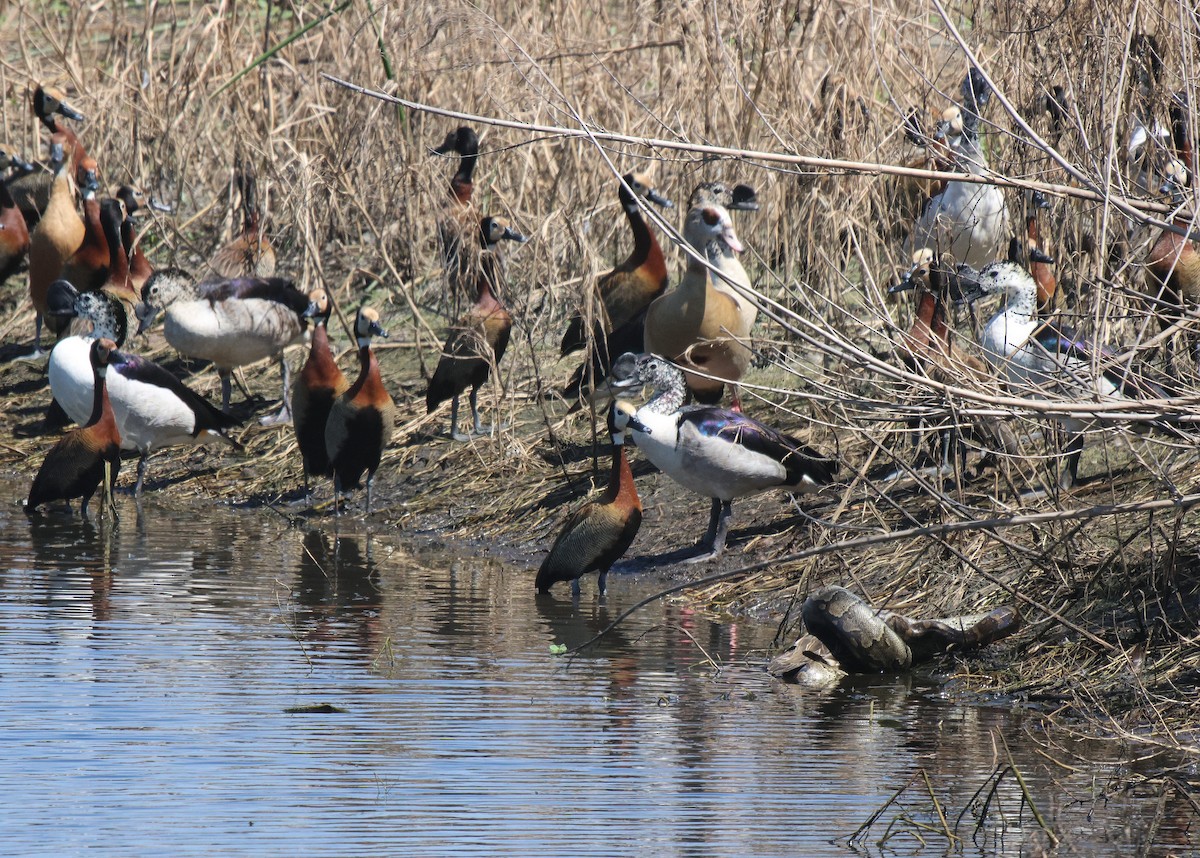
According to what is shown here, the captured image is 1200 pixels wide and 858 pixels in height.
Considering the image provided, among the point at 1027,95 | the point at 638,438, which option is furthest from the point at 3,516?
the point at 1027,95

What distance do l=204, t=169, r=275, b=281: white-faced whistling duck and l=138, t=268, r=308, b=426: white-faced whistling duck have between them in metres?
0.85

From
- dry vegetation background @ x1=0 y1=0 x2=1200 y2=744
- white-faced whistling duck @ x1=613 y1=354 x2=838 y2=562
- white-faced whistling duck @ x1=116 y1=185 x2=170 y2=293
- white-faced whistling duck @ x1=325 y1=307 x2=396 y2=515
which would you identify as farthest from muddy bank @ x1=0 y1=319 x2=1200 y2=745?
white-faced whistling duck @ x1=116 y1=185 x2=170 y2=293

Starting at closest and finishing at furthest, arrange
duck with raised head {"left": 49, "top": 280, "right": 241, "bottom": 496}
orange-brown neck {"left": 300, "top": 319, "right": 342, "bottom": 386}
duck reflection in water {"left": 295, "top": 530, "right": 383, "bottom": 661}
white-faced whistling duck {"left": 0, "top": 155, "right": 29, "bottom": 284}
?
duck reflection in water {"left": 295, "top": 530, "right": 383, "bottom": 661} < orange-brown neck {"left": 300, "top": 319, "right": 342, "bottom": 386} < duck with raised head {"left": 49, "top": 280, "right": 241, "bottom": 496} < white-faced whistling duck {"left": 0, "top": 155, "right": 29, "bottom": 284}

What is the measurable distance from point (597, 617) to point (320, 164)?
16.4 ft

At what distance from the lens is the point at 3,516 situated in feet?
34.2

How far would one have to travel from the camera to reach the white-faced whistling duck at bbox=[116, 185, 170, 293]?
1301 centimetres

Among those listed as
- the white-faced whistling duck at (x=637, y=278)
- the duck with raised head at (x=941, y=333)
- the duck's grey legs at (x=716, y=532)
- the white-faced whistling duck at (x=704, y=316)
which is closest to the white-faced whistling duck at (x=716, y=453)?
the duck's grey legs at (x=716, y=532)

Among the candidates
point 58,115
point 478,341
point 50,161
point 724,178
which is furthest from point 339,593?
point 50,161

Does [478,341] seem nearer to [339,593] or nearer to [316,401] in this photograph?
[316,401]

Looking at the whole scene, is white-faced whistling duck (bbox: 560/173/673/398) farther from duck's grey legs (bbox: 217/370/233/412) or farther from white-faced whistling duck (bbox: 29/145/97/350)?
white-faced whistling duck (bbox: 29/145/97/350)

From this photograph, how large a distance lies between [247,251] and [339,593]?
5027 mm

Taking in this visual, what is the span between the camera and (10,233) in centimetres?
1409

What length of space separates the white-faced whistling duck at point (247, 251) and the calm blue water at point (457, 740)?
4653mm

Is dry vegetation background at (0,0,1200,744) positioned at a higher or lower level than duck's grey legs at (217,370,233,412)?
higher
